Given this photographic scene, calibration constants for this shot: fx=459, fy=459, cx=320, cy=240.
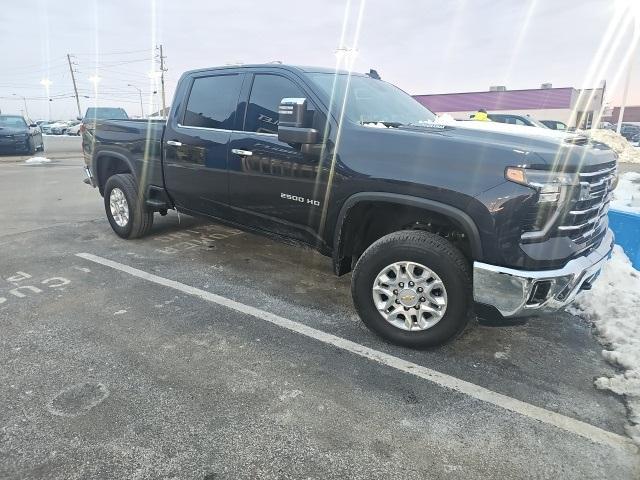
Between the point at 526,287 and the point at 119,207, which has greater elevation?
the point at 526,287

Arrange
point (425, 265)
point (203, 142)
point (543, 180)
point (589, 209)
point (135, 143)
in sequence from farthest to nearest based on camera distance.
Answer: point (135, 143) < point (203, 142) < point (425, 265) < point (589, 209) < point (543, 180)

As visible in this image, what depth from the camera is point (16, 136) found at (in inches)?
654

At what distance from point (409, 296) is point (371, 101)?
1740 millimetres

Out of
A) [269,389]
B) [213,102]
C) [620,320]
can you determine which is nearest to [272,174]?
[213,102]

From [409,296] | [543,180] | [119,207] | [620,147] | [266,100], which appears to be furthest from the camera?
[620,147]

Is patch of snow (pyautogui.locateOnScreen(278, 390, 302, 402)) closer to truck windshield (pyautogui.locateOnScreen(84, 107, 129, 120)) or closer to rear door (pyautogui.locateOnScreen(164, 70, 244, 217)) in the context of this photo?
rear door (pyautogui.locateOnScreen(164, 70, 244, 217))

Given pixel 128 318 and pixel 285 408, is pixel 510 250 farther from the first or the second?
pixel 128 318

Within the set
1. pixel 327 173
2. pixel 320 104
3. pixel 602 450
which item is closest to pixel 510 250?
pixel 602 450

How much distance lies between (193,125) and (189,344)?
2353 mm

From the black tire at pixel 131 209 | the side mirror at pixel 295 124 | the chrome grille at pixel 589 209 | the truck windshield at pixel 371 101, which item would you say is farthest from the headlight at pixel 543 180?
the black tire at pixel 131 209

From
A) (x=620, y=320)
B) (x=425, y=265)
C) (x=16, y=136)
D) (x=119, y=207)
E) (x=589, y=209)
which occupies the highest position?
(x=589, y=209)

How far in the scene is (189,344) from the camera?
3312mm

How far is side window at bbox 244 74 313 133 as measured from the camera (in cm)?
385

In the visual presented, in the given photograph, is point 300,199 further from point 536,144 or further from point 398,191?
point 536,144
